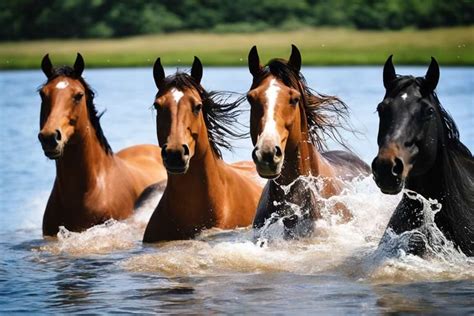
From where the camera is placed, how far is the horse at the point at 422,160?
729 centimetres

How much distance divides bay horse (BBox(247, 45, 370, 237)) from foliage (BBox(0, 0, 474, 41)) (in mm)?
38035

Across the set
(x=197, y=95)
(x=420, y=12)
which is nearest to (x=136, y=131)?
(x=197, y=95)

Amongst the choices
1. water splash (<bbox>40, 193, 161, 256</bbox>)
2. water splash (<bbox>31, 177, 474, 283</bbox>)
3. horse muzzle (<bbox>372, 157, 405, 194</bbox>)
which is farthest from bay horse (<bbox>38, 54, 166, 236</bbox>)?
horse muzzle (<bbox>372, 157, 405, 194</bbox>)

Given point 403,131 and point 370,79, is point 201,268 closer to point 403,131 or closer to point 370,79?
point 403,131

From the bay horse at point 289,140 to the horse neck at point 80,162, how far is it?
Answer: 6.40ft

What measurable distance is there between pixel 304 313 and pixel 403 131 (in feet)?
4.17

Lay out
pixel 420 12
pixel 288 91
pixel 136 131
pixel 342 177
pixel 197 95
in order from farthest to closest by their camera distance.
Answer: pixel 420 12 → pixel 136 131 → pixel 342 177 → pixel 197 95 → pixel 288 91

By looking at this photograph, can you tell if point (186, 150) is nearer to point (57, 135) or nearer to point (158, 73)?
point (158, 73)

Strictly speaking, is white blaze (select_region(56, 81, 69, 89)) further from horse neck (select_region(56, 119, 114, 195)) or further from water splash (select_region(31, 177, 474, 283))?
water splash (select_region(31, 177, 474, 283))

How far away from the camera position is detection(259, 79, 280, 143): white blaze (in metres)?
7.82

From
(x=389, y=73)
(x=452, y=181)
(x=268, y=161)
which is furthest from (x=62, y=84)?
(x=452, y=181)

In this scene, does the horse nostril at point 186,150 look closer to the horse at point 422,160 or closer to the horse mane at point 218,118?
Result: the horse mane at point 218,118

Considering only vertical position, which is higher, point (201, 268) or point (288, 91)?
point (288, 91)

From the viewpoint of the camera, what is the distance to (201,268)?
28.3 ft
